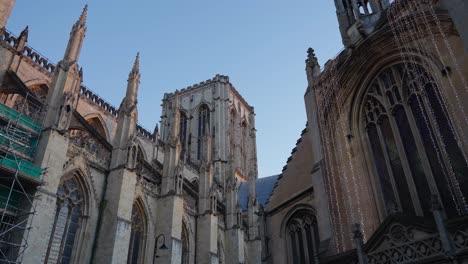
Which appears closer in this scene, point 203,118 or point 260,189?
point 260,189

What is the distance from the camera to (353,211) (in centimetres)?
1059

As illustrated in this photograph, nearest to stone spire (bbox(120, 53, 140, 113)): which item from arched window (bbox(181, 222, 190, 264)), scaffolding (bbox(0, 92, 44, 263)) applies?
scaffolding (bbox(0, 92, 44, 263))

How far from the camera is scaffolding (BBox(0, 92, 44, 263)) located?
1134 centimetres

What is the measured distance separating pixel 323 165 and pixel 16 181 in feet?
32.6

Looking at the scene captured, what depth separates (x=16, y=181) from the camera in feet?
39.1

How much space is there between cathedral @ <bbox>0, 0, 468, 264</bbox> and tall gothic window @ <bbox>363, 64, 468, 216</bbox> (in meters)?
0.03

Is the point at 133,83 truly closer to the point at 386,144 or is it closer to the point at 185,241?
the point at 185,241

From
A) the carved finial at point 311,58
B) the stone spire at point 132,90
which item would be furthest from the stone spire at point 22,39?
the carved finial at point 311,58

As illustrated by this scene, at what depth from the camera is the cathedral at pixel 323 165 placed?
826 cm

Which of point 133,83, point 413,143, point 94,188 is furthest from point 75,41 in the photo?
point 413,143

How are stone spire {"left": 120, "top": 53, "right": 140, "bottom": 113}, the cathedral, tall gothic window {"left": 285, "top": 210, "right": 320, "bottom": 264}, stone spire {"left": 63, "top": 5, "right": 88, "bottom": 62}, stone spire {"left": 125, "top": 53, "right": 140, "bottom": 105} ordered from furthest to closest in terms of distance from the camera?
stone spire {"left": 125, "top": 53, "right": 140, "bottom": 105} < stone spire {"left": 120, "top": 53, "right": 140, "bottom": 113} < stone spire {"left": 63, "top": 5, "right": 88, "bottom": 62} < tall gothic window {"left": 285, "top": 210, "right": 320, "bottom": 264} < the cathedral

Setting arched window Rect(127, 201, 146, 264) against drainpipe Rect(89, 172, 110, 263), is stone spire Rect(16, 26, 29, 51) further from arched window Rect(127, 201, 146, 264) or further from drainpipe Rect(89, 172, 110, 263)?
arched window Rect(127, 201, 146, 264)

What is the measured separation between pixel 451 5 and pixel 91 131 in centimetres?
1427

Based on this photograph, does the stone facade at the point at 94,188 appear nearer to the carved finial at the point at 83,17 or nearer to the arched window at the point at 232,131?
the carved finial at the point at 83,17
